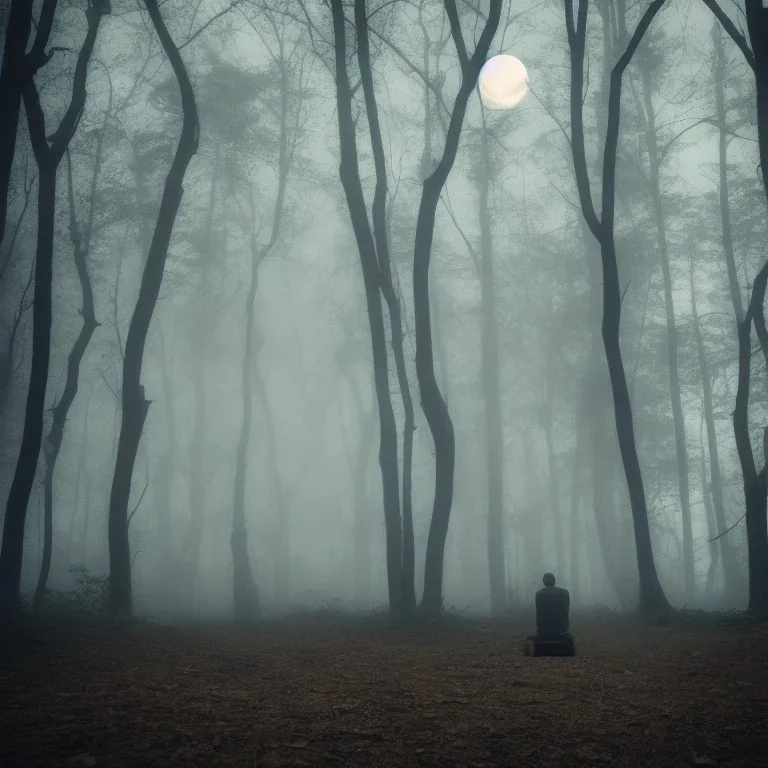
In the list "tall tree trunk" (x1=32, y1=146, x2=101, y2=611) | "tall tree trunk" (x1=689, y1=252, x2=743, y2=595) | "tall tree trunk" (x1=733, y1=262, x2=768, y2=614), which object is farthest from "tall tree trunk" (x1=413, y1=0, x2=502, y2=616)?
"tall tree trunk" (x1=689, y1=252, x2=743, y2=595)

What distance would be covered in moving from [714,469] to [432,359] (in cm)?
1393

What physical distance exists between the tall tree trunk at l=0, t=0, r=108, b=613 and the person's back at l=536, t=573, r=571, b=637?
7.28 m

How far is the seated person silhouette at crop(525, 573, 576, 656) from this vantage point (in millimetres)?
6445

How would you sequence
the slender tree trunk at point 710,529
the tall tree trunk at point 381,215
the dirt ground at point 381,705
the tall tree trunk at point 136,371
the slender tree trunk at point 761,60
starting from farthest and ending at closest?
1. the slender tree trunk at point 710,529
2. the tall tree trunk at point 381,215
3. the tall tree trunk at point 136,371
4. the slender tree trunk at point 761,60
5. the dirt ground at point 381,705

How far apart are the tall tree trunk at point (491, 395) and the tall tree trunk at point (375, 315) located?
6282 mm

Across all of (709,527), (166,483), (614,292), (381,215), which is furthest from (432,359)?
(166,483)

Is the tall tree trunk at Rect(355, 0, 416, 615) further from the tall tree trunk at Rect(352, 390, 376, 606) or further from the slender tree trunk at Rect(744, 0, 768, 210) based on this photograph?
the tall tree trunk at Rect(352, 390, 376, 606)

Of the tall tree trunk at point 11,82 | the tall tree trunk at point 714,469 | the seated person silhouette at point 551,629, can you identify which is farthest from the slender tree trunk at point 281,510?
the seated person silhouette at point 551,629

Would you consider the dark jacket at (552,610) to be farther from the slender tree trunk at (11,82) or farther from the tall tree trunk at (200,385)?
the tall tree trunk at (200,385)

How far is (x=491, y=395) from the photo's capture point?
17859 mm

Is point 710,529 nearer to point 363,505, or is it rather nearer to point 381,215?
point 363,505

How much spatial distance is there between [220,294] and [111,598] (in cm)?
1600

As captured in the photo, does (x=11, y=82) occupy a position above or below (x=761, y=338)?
above

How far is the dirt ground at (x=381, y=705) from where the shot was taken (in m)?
3.32
